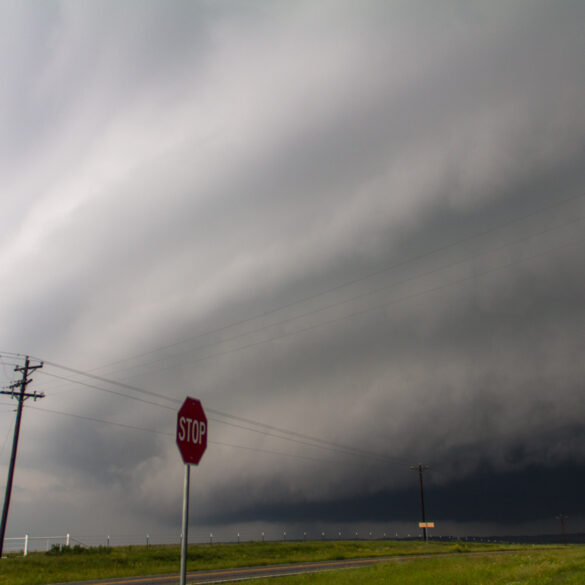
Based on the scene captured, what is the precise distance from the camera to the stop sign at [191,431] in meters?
9.44

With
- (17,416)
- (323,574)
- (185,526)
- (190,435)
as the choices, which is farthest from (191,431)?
(17,416)

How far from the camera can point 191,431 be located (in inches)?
381

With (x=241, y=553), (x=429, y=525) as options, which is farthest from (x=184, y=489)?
(x=429, y=525)

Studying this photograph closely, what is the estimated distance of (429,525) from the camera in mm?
89688

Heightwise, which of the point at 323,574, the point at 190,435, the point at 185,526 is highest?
the point at 190,435

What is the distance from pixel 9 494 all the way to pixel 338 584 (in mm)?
33713

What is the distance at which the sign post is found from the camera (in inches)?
366

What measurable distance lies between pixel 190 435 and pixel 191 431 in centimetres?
7

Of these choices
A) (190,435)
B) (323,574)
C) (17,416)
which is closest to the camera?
(190,435)

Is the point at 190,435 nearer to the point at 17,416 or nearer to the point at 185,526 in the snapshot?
the point at 185,526

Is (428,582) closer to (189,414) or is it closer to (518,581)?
(518,581)

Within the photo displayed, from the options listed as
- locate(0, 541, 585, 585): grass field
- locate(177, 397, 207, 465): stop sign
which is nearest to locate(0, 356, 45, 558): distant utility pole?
locate(0, 541, 585, 585): grass field

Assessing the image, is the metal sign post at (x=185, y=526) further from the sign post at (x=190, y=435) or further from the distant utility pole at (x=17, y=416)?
the distant utility pole at (x=17, y=416)

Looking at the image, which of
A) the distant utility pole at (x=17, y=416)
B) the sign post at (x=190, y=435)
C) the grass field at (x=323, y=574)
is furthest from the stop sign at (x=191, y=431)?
the distant utility pole at (x=17, y=416)
